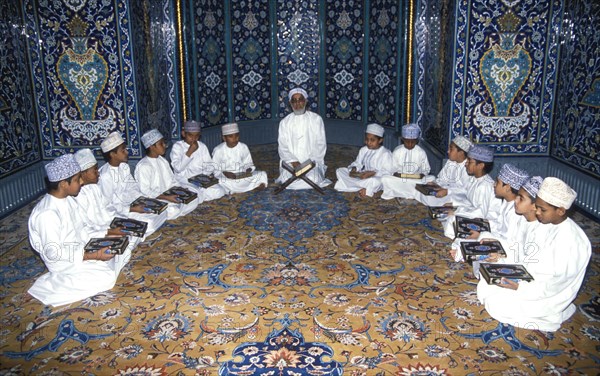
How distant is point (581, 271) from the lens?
3.53 m

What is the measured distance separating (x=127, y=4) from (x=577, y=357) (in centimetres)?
611

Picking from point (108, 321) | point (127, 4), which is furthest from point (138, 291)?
point (127, 4)

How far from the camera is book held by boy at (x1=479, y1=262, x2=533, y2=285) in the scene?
355 cm

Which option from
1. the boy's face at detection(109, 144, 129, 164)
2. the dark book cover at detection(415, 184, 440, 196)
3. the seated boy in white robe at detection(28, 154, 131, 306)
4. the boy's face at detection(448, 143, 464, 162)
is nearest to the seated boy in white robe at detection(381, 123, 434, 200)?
the dark book cover at detection(415, 184, 440, 196)

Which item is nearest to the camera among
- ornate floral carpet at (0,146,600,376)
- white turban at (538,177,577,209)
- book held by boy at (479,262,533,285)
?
ornate floral carpet at (0,146,600,376)

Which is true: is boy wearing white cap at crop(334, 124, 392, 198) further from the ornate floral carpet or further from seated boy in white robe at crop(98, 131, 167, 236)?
seated boy in white robe at crop(98, 131, 167, 236)

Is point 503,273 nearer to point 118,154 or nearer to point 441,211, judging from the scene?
point 441,211

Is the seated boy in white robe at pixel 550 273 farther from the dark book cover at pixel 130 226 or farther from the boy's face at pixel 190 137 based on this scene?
the boy's face at pixel 190 137

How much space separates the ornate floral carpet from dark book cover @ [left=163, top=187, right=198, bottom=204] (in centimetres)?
40

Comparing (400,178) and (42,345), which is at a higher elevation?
(400,178)

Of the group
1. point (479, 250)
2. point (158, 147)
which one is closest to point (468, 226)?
point (479, 250)

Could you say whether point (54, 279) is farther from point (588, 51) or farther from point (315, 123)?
point (588, 51)

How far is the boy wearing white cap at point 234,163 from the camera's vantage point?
696 cm

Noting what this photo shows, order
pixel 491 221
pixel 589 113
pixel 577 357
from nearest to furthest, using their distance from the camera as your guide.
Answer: pixel 577 357 → pixel 491 221 → pixel 589 113
